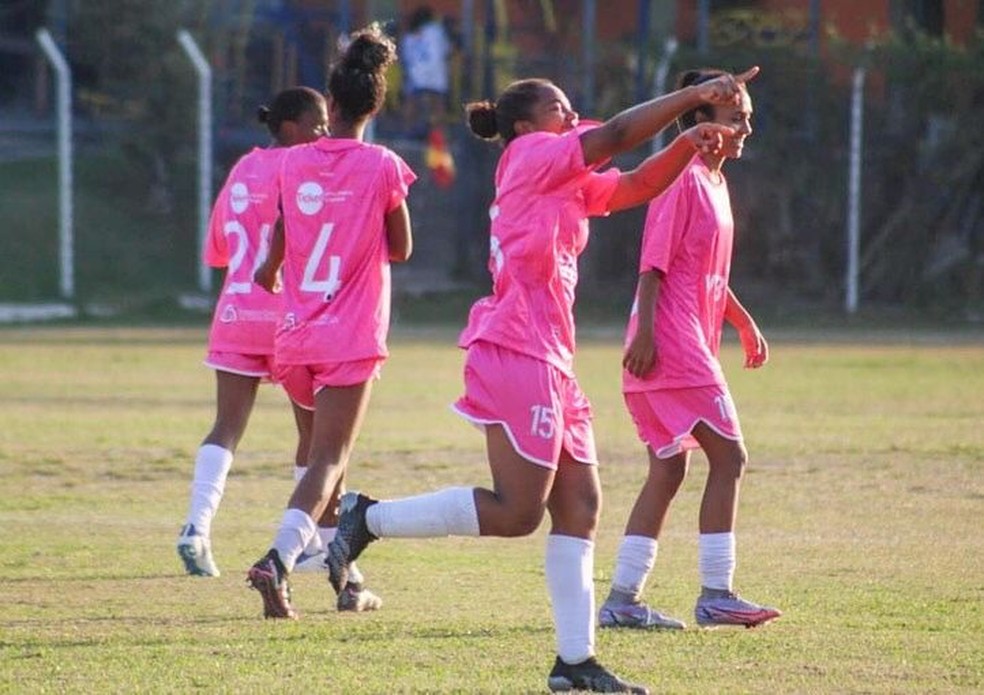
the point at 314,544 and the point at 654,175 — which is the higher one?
the point at 654,175

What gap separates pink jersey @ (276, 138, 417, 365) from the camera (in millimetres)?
7828

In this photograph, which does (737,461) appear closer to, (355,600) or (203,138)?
(355,600)

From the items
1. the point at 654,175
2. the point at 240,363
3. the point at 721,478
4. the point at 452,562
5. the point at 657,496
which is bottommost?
the point at 452,562

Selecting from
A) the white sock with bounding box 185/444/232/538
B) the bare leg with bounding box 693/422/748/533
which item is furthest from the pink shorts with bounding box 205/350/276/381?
the bare leg with bounding box 693/422/748/533

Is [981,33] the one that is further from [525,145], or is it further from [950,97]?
[525,145]

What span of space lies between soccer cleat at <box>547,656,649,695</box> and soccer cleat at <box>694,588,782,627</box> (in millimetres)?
1311

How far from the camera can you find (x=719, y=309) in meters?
8.20

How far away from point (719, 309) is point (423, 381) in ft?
37.5

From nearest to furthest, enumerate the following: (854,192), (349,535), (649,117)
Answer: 1. (649,117)
2. (349,535)
3. (854,192)

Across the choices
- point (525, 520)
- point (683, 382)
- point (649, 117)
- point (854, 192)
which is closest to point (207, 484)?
point (683, 382)

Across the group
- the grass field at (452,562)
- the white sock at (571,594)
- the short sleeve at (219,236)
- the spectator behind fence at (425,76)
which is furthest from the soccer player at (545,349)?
the spectator behind fence at (425,76)

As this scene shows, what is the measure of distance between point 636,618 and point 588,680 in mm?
1443

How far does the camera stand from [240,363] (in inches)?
363

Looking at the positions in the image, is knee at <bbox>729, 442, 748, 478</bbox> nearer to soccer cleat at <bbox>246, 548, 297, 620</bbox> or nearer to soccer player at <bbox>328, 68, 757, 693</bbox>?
soccer player at <bbox>328, 68, 757, 693</bbox>
